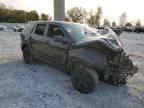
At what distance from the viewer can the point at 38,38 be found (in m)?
5.70

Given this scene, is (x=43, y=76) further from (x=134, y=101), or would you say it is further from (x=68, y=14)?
(x=68, y=14)

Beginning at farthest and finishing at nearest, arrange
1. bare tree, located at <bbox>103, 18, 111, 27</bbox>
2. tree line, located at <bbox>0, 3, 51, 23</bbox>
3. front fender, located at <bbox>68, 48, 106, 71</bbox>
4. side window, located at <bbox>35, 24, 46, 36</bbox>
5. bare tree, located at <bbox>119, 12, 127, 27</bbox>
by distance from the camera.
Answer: bare tree, located at <bbox>119, 12, 127, 27</bbox> < bare tree, located at <bbox>103, 18, 111, 27</bbox> < tree line, located at <bbox>0, 3, 51, 23</bbox> < side window, located at <bbox>35, 24, 46, 36</bbox> < front fender, located at <bbox>68, 48, 106, 71</bbox>

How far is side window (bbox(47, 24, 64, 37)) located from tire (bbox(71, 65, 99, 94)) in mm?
1256

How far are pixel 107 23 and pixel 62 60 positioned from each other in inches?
2657

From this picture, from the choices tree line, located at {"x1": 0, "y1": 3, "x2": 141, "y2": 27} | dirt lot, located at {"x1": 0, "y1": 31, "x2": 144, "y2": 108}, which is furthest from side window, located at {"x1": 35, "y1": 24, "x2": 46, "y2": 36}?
tree line, located at {"x1": 0, "y1": 3, "x2": 141, "y2": 27}

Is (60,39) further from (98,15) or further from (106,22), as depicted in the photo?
(106,22)

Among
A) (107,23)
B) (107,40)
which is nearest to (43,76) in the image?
(107,40)

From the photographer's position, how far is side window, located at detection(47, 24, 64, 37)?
4.91 metres

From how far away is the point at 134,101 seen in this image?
392cm

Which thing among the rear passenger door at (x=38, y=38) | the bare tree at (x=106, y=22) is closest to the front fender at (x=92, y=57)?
the rear passenger door at (x=38, y=38)

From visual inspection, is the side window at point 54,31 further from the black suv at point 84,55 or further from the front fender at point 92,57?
the front fender at point 92,57

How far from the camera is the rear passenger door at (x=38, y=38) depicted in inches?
216

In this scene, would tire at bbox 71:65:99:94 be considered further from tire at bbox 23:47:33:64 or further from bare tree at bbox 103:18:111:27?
bare tree at bbox 103:18:111:27

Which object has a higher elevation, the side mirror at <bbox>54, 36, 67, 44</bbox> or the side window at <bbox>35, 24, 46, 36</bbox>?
the side window at <bbox>35, 24, 46, 36</bbox>
